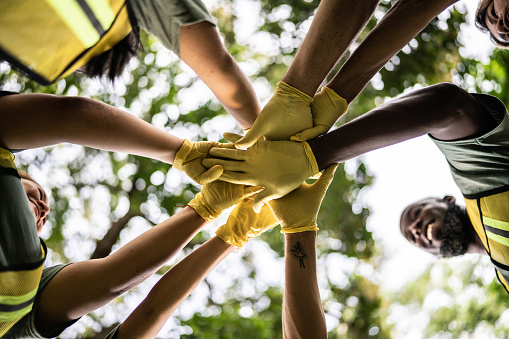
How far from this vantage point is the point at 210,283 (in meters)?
4.29

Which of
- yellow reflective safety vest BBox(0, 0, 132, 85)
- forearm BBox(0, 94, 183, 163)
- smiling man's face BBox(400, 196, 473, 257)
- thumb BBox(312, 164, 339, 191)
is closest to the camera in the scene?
yellow reflective safety vest BBox(0, 0, 132, 85)

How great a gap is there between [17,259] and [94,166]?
2823 millimetres

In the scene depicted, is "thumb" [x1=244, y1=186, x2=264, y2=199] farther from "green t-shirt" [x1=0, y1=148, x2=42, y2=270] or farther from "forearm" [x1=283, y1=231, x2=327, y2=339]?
"green t-shirt" [x1=0, y1=148, x2=42, y2=270]

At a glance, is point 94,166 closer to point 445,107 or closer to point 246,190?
point 246,190

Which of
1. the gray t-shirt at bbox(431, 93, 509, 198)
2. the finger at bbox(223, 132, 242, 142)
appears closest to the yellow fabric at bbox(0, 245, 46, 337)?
the finger at bbox(223, 132, 242, 142)

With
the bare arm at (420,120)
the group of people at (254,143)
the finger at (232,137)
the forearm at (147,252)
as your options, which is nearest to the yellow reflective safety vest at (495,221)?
the group of people at (254,143)

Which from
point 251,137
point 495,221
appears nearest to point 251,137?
point 251,137

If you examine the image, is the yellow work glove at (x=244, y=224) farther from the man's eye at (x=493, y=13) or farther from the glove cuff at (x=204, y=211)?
the man's eye at (x=493, y=13)

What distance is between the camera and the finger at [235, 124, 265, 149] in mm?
1757

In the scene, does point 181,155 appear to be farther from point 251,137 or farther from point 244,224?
point 244,224

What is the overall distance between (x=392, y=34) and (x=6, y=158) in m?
1.43

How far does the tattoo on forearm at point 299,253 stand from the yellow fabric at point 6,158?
108cm

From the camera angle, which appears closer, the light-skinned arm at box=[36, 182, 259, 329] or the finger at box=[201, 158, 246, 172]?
the light-skinned arm at box=[36, 182, 259, 329]

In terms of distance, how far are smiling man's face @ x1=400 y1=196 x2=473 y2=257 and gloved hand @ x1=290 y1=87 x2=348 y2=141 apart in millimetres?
1272
